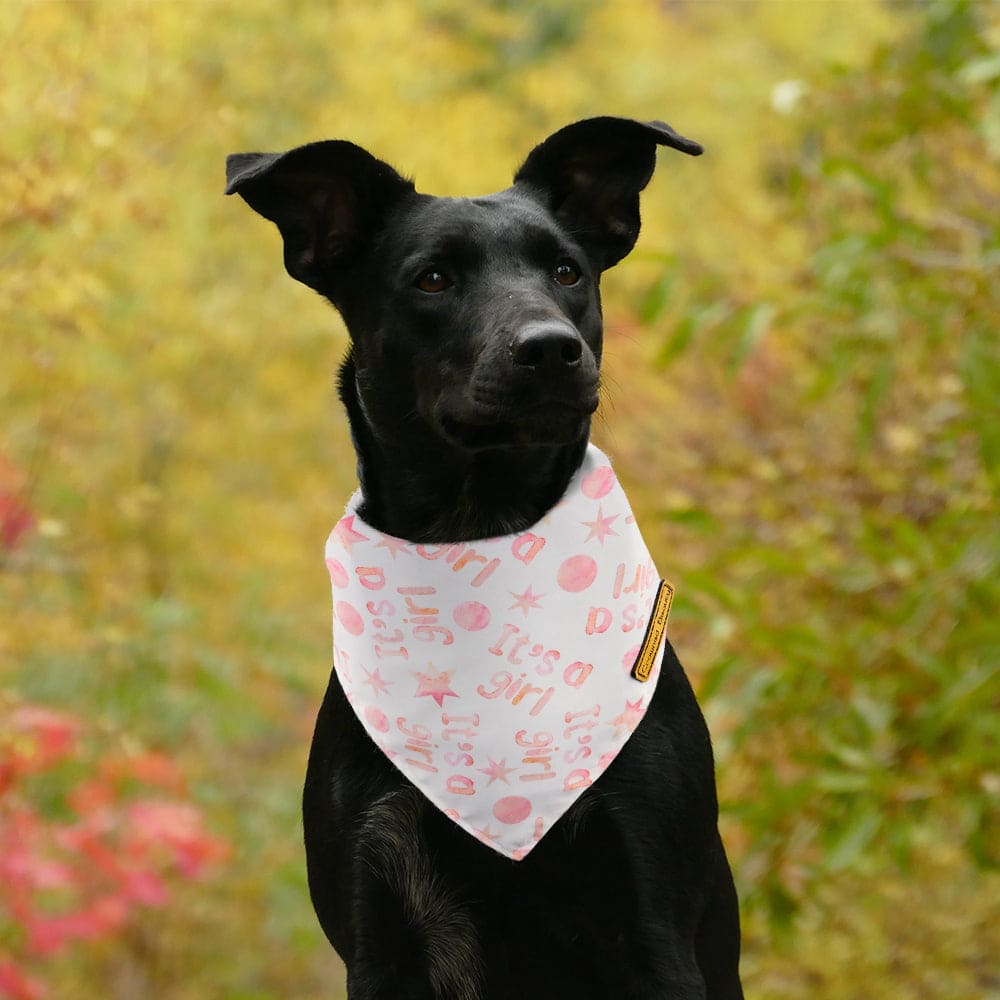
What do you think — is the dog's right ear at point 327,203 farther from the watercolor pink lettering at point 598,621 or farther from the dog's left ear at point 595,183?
the watercolor pink lettering at point 598,621

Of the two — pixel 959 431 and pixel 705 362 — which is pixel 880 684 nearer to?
pixel 959 431

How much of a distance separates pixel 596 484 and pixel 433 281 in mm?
460

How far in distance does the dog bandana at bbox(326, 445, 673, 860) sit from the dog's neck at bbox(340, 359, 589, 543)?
0.17 ft

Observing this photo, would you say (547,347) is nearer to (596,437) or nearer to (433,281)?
(433,281)

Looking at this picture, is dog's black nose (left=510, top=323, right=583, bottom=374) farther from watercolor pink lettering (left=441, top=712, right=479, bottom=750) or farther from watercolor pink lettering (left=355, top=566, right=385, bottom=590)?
watercolor pink lettering (left=441, top=712, right=479, bottom=750)

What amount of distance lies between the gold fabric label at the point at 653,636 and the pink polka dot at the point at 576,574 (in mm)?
132

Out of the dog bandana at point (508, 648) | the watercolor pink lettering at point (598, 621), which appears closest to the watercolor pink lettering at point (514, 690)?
the dog bandana at point (508, 648)

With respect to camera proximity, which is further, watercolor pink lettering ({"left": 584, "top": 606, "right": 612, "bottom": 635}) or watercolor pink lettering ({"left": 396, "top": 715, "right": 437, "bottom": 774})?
watercolor pink lettering ({"left": 584, "top": 606, "right": 612, "bottom": 635})

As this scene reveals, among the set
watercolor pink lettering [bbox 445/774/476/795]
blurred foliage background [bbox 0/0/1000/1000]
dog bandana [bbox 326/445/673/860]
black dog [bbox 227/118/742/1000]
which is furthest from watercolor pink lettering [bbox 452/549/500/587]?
blurred foliage background [bbox 0/0/1000/1000]

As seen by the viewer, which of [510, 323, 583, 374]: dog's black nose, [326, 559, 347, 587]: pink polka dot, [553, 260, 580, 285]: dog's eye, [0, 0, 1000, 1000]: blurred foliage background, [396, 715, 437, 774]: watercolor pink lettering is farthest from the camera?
[0, 0, 1000, 1000]: blurred foliage background

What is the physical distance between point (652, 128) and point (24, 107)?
2981mm

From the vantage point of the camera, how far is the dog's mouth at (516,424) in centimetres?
237

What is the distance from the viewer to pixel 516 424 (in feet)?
7.88

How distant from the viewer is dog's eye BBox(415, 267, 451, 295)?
2.57 m
